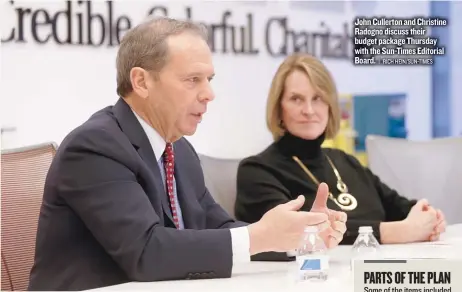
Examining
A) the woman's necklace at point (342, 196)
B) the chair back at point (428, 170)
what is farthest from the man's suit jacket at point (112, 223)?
the chair back at point (428, 170)

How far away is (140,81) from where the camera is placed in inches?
72.6

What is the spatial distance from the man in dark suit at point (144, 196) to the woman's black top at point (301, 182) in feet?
1.95

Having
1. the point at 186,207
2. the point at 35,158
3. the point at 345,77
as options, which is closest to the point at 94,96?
the point at 35,158

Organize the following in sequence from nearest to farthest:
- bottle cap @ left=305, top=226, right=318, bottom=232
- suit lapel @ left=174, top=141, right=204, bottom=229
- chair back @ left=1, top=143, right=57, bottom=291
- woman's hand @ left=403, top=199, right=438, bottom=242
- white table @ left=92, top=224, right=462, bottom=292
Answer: white table @ left=92, top=224, right=462, bottom=292 → bottle cap @ left=305, top=226, right=318, bottom=232 → suit lapel @ left=174, top=141, right=204, bottom=229 → chair back @ left=1, top=143, right=57, bottom=291 → woman's hand @ left=403, top=199, right=438, bottom=242

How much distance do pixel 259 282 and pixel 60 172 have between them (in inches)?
19.3

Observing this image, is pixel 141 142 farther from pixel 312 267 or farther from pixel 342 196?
pixel 342 196

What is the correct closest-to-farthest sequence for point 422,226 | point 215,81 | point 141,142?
point 141,142 < point 422,226 < point 215,81

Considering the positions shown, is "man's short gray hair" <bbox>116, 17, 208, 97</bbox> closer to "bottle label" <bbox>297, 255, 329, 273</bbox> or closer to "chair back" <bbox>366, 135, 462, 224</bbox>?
"bottle label" <bbox>297, 255, 329, 273</bbox>

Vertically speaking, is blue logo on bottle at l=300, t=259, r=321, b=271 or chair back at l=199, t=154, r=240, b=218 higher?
chair back at l=199, t=154, r=240, b=218

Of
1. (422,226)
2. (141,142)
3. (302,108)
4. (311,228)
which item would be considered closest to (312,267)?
(311,228)

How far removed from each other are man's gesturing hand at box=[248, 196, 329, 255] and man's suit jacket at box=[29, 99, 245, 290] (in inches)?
2.4

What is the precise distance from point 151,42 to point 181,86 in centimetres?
12

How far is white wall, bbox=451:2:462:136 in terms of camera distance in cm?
329

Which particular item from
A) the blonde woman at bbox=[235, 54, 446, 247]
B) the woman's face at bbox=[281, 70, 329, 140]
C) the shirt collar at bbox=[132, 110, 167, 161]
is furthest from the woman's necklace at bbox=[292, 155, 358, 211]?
the shirt collar at bbox=[132, 110, 167, 161]
